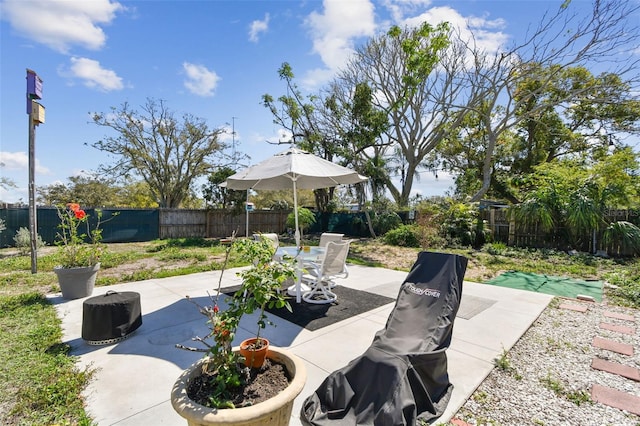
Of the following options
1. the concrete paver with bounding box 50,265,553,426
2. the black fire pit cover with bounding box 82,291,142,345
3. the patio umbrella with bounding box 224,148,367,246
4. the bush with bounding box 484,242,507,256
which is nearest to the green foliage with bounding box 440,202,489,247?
the bush with bounding box 484,242,507,256

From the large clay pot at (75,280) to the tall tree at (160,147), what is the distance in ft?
44.8

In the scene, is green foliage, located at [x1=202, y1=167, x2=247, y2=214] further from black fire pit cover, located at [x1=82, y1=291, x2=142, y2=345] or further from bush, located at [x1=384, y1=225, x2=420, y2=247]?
black fire pit cover, located at [x1=82, y1=291, x2=142, y2=345]

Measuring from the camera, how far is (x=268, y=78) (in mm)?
14227

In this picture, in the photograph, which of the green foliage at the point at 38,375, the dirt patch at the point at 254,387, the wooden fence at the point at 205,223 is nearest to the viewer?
the dirt patch at the point at 254,387

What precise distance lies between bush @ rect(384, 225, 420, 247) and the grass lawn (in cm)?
51

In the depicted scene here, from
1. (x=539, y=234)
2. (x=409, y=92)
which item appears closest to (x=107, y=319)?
(x=539, y=234)

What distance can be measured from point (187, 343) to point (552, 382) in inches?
119

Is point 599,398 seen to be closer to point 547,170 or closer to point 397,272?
point 397,272

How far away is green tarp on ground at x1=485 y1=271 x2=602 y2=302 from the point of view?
16.9ft

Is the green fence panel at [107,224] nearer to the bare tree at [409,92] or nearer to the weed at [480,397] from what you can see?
the weed at [480,397]

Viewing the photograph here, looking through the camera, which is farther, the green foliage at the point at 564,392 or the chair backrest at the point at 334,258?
the chair backrest at the point at 334,258

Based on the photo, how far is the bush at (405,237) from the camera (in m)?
11.1

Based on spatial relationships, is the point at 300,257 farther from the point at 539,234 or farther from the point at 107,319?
the point at 539,234

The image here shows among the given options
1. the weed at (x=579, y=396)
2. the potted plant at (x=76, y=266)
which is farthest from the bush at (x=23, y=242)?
the weed at (x=579, y=396)
